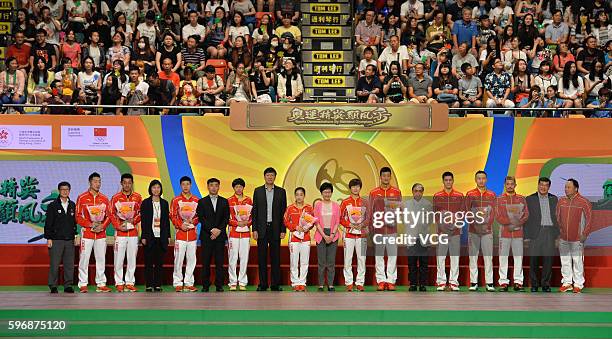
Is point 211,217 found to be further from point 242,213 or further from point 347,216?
point 347,216

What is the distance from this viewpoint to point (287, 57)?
18328mm

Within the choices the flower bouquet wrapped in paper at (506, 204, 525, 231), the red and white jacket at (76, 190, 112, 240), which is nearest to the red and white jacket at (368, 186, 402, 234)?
the flower bouquet wrapped in paper at (506, 204, 525, 231)

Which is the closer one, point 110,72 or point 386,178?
point 386,178

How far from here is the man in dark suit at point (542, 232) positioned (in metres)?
15.1

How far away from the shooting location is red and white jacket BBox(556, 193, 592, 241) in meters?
15.1

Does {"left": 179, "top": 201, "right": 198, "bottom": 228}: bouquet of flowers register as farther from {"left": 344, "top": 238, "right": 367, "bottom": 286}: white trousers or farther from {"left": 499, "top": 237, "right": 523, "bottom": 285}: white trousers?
{"left": 499, "top": 237, "right": 523, "bottom": 285}: white trousers

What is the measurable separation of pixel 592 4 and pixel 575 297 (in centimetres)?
791

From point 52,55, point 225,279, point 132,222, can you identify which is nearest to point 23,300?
point 132,222

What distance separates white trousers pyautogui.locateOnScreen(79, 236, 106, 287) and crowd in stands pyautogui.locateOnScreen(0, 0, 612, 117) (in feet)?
9.04

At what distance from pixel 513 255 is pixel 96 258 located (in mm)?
5740

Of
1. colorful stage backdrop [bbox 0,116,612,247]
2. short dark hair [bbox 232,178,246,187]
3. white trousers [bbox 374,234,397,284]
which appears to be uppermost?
colorful stage backdrop [bbox 0,116,612,247]

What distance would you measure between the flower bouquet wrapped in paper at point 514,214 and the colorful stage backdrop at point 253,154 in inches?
77.5

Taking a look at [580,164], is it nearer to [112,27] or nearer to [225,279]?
[225,279]

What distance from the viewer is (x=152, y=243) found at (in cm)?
1501
